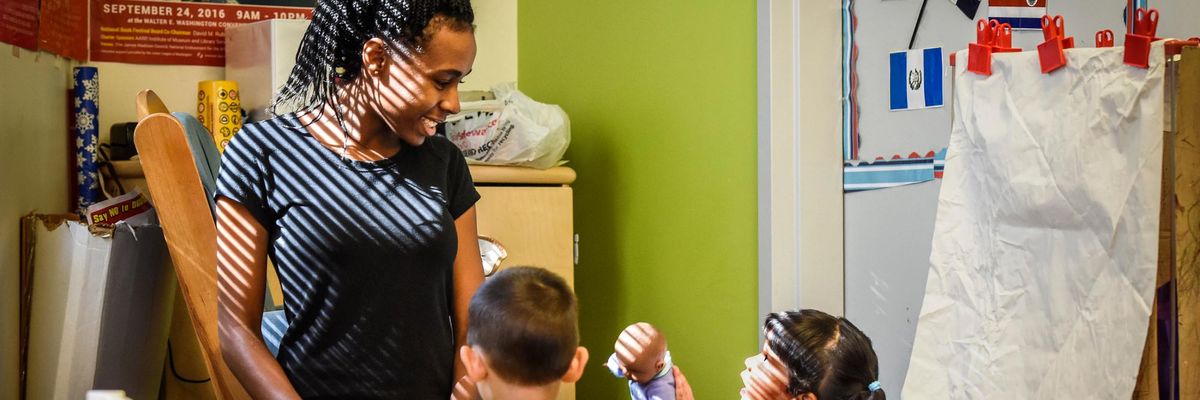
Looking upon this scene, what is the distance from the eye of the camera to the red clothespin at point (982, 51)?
6.26ft

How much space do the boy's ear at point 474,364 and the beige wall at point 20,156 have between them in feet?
4.35

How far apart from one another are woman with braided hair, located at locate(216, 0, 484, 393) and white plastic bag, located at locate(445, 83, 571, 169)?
1316mm

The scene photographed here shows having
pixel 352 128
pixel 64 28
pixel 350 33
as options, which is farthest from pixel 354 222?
pixel 64 28

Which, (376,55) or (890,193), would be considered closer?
(376,55)

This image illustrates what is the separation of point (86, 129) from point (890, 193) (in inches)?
73.6

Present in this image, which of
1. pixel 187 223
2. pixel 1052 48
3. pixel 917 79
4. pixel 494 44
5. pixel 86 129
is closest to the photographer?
pixel 187 223

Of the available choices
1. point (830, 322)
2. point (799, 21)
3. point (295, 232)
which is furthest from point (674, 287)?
point (295, 232)

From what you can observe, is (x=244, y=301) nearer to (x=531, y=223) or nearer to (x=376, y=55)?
(x=376, y=55)

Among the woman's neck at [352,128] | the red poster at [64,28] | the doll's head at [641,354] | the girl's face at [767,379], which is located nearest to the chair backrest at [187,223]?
the woman's neck at [352,128]

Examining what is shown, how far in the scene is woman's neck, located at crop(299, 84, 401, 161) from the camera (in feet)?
4.21

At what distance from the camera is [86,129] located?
2.53 m

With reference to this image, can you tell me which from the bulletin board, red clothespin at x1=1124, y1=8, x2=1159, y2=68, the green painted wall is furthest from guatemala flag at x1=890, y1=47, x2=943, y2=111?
red clothespin at x1=1124, y1=8, x2=1159, y2=68

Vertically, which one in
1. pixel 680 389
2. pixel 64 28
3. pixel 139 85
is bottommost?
pixel 680 389

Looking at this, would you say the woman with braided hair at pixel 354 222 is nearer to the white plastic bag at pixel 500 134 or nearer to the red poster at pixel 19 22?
the red poster at pixel 19 22
